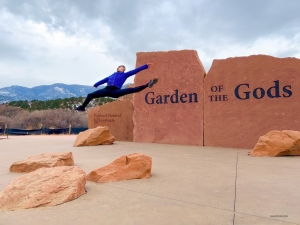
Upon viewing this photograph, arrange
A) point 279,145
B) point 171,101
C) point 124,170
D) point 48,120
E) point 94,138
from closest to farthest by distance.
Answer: point 124,170
point 279,145
point 94,138
point 171,101
point 48,120

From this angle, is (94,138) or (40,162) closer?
(40,162)

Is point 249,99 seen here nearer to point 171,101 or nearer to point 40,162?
point 171,101

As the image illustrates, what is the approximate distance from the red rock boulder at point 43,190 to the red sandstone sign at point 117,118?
26.5ft

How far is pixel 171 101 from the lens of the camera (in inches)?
401

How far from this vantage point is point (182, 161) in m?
5.78

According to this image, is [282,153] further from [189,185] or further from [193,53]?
[193,53]

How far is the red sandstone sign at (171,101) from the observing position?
963 centimetres

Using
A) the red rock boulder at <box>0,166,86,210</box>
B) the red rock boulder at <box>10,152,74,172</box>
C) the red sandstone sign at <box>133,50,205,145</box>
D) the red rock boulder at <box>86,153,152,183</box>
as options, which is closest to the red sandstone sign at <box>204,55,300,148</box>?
the red sandstone sign at <box>133,50,205,145</box>

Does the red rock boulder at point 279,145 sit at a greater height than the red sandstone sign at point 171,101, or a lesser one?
lesser

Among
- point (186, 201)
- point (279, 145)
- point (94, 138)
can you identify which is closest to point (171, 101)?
point (94, 138)

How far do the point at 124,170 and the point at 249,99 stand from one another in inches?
234

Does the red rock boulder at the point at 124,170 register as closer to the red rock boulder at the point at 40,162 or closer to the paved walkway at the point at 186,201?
the paved walkway at the point at 186,201

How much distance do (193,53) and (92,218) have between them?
8.35m

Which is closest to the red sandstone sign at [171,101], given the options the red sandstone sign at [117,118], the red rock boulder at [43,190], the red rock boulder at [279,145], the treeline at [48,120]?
the red sandstone sign at [117,118]
